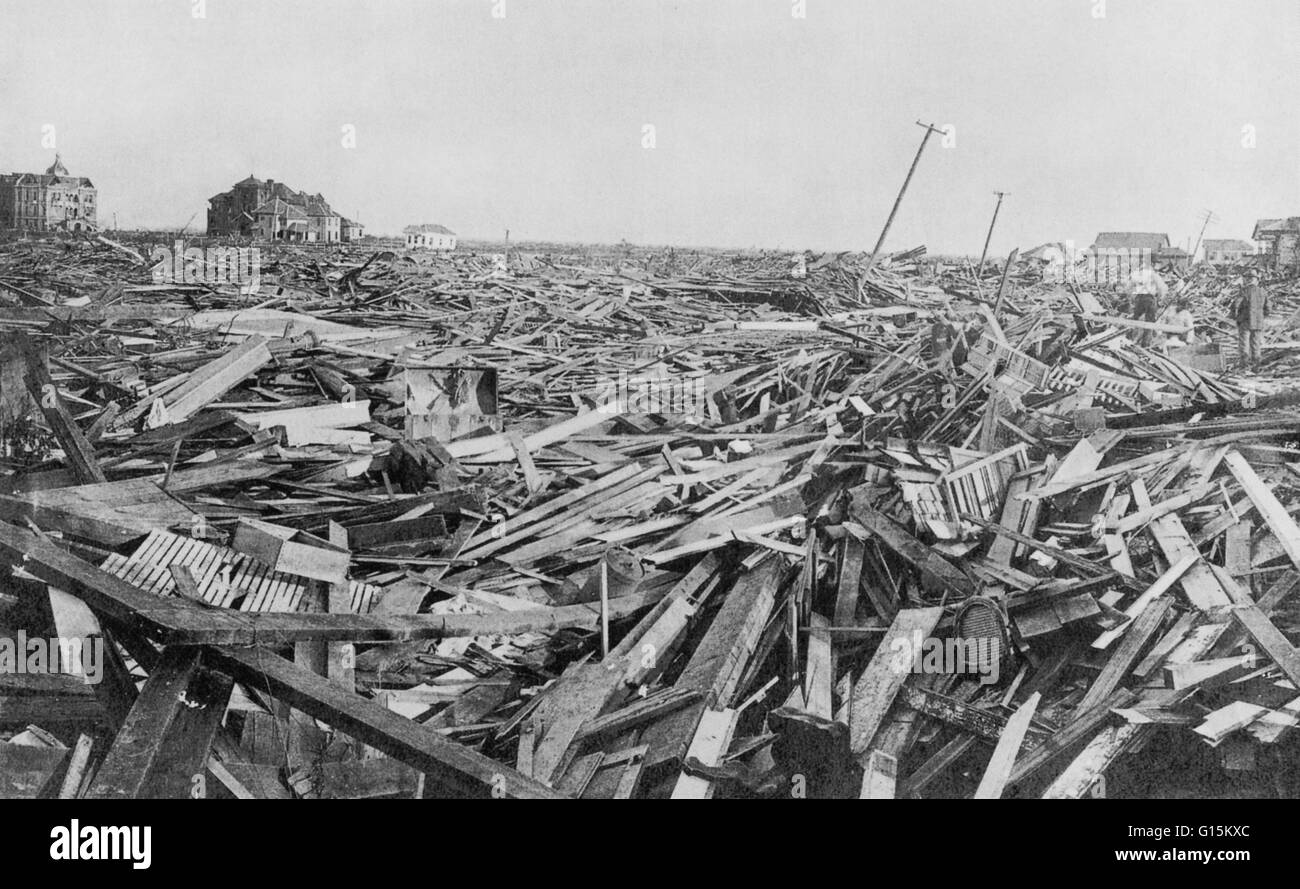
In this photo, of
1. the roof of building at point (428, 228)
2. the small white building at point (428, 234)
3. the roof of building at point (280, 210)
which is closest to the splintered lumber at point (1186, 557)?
the roof of building at point (428, 228)

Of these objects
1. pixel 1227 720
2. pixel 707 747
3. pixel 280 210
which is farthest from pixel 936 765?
pixel 280 210

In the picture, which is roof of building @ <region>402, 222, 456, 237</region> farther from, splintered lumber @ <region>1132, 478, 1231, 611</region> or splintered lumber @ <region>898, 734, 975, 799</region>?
splintered lumber @ <region>1132, 478, 1231, 611</region>

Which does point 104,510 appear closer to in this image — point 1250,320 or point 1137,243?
point 1137,243

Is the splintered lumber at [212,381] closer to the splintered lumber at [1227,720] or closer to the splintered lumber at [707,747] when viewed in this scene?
the splintered lumber at [707,747]

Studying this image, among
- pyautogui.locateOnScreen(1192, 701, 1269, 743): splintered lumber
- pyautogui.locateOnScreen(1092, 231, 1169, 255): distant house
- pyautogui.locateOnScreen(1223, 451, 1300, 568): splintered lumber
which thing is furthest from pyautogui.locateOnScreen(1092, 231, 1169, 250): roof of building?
pyautogui.locateOnScreen(1192, 701, 1269, 743): splintered lumber

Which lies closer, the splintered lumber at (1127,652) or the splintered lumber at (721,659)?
the splintered lumber at (721,659)
